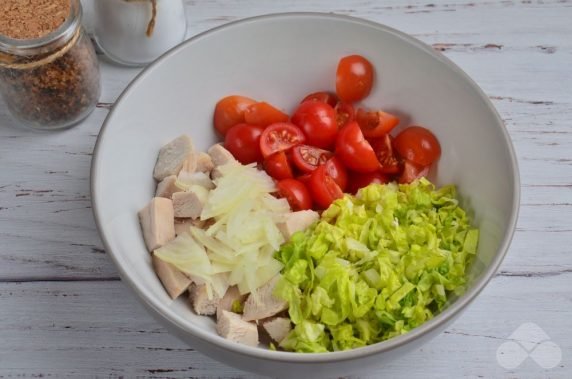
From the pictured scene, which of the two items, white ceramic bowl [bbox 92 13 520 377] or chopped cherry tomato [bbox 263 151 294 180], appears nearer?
white ceramic bowl [bbox 92 13 520 377]

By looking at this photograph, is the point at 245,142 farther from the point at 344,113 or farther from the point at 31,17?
the point at 31,17

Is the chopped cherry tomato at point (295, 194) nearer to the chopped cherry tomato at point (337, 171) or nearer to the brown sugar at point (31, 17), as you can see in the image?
the chopped cherry tomato at point (337, 171)

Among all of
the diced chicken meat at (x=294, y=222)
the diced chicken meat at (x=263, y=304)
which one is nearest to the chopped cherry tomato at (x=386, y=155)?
the diced chicken meat at (x=294, y=222)

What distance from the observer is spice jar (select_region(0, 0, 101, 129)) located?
240 centimetres

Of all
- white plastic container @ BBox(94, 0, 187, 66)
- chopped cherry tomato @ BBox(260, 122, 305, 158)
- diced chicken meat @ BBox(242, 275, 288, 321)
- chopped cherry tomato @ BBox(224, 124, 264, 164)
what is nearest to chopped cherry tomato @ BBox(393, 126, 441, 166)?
chopped cherry tomato @ BBox(260, 122, 305, 158)

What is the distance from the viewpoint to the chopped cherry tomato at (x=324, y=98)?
2.66 meters

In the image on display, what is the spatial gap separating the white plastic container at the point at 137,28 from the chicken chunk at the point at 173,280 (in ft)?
2.85

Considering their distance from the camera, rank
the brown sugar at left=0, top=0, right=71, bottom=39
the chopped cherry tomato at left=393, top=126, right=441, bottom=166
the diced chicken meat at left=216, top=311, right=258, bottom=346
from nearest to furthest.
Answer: the diced chicken meat at left=216, top=311, right=258, bottom=346 → the brown sugar at left=0, top=0, right=71, bottom=39 → the chopped cherry tomato at left=393, top=126, right=441, bottom=166

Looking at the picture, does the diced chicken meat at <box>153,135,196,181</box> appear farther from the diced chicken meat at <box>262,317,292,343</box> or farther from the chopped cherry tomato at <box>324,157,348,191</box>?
the diced chicken meat at <box>262,317,292,343</box>

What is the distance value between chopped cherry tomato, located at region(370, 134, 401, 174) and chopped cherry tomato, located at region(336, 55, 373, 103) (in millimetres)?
166

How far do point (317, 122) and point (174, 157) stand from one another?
17.3 inches

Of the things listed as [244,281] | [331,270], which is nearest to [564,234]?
[331,270]

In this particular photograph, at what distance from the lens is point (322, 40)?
2.62 meters

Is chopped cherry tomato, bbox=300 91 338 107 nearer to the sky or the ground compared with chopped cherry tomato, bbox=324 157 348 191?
nearer to the sky
